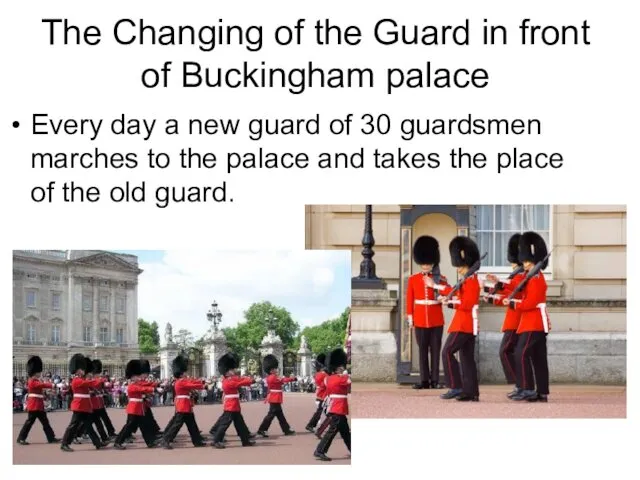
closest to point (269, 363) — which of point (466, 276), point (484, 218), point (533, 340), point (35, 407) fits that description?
point (35, 407)

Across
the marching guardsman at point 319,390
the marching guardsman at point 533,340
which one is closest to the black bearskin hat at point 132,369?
the marching guardsman at point 319,390

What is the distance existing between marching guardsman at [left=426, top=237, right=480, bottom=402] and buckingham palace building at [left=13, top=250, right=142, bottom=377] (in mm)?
3979

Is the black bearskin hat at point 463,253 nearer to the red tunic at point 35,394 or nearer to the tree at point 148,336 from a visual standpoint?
the tree at point 148,336

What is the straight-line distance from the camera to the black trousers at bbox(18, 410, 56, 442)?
1430cm

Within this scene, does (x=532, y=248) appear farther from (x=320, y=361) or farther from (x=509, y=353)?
(x=320, y=361)

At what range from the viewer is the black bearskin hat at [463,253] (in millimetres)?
16312

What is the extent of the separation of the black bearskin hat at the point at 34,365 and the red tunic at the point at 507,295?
201 inches

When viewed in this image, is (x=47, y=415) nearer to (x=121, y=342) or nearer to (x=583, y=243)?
(x=121, y=342)

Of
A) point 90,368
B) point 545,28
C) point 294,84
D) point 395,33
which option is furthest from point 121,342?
point 545,28

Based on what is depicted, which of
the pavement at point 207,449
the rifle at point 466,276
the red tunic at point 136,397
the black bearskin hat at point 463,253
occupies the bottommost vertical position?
the pavement at point 207,449

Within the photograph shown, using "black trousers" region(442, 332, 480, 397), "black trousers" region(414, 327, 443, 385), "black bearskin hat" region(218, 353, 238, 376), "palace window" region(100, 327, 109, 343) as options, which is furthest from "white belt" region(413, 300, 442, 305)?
"palace window" region(100, 327, 109, 343)

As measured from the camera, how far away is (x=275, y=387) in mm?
13969

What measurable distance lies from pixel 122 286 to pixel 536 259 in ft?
16.4

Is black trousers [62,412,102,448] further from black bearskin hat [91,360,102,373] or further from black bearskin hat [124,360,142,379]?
black bearskin hat [124,360,142,379]
